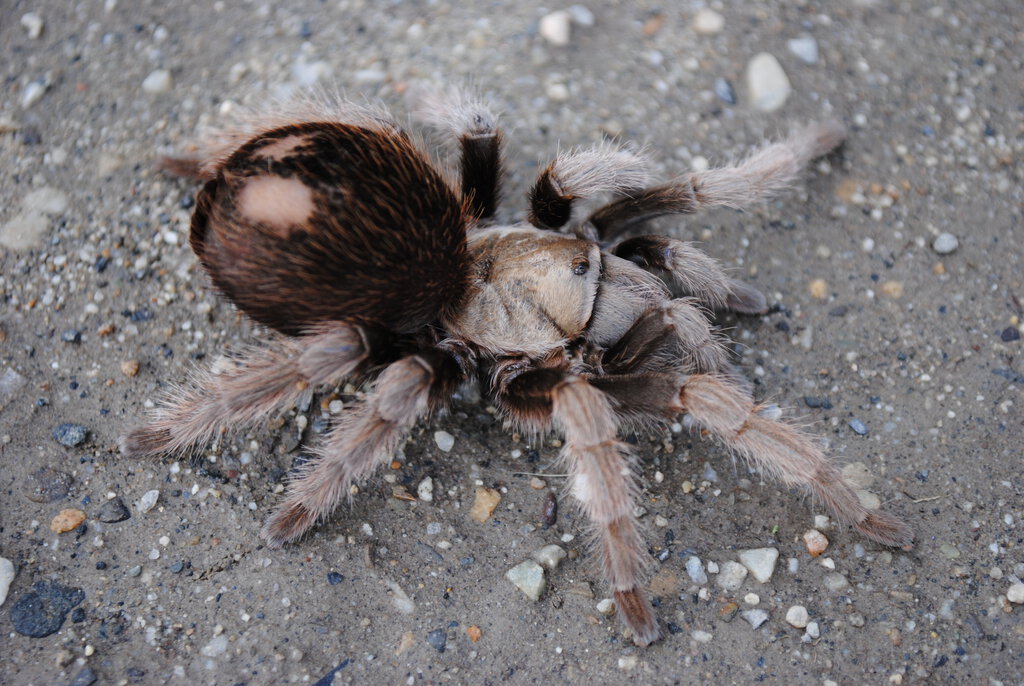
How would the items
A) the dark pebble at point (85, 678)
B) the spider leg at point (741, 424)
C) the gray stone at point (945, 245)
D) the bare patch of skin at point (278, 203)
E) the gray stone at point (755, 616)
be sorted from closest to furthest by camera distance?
the bare patch of skin at point (278, 203), the dark pebble at point (85, 678), the spider leg at point (741, 424), the gray stone at point (755, 616), the gray stone at point (945, 245)

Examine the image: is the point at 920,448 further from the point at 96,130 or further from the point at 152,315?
the point at 96,130

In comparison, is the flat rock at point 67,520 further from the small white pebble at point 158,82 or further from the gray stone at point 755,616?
the gray stone at point 755,616

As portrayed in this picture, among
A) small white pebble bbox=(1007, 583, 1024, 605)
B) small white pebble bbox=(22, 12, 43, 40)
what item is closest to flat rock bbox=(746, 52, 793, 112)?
small white pebble bbox=(1007, 583, 1024, 605)

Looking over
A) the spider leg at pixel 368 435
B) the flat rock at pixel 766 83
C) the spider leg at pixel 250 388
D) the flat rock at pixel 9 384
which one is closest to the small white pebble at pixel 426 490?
the spider leg at pixel 368 435

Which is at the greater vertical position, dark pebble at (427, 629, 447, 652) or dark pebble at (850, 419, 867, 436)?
dark pebble at (427, 629, 447, 652)

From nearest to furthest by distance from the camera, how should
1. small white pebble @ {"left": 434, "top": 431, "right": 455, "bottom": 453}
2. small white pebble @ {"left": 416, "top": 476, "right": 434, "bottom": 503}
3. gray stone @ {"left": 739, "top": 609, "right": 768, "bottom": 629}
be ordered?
1. gray stone @ {"left": 739, "top": 609, "right": 768, "bottom": 629}
2. small white pebble @ {"left": 416, "top": 476, "right": 434, "bottom": 503}
3. small white pebble @ {"left": 434, "top": 431, "right": 455, "bottom": 453}

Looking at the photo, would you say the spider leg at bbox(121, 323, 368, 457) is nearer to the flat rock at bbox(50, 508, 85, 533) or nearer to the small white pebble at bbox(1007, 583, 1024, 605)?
the flat rock at bbox(50, 508, 85, 533)
